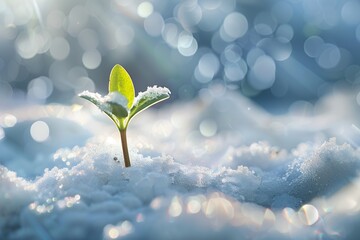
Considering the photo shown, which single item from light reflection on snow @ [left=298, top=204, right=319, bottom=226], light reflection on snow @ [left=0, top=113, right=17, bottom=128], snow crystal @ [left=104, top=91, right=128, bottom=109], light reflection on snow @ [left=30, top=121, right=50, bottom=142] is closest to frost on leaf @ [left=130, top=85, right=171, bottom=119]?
snow crystal @ [left=104, top=91, right=128, bottom=109]

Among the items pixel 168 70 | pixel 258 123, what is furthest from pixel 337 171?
pixel 168 70

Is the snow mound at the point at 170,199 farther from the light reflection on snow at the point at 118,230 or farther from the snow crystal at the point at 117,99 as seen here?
the snow crystal at the point at 117,99

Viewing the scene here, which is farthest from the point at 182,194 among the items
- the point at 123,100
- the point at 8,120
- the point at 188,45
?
the point at 188,45

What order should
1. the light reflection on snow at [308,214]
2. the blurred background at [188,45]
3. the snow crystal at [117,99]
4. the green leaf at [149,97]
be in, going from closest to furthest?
the light reflection on snow at [308,214], the snow crystal at [117,99], the green leaf at [149,97], the blurred background at [188,45]

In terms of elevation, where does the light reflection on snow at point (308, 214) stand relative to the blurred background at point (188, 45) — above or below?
below

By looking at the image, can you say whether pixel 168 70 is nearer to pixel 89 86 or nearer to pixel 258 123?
pixel 89 86

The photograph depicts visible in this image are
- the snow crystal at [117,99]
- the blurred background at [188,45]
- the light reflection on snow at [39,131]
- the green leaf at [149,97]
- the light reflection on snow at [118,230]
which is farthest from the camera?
the blurred background at [188,45]

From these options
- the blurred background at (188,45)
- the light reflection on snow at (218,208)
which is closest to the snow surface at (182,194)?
the light reflection on snow at (218,208)
